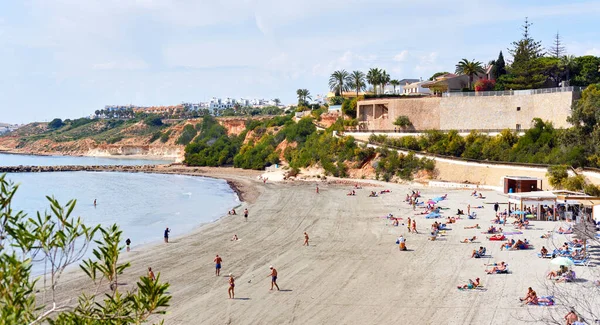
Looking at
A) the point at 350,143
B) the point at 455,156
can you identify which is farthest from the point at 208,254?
the point at 350,143

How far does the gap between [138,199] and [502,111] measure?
2865 cm

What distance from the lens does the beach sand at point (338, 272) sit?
49.6 feet

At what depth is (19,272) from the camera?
17.7 feet

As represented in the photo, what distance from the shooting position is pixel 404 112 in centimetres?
5053

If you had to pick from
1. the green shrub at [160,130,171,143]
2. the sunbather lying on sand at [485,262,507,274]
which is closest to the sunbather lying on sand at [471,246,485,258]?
the sunbather lying on sand at [485,262,507,274]

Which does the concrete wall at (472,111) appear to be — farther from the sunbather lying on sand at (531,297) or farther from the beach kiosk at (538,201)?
the sunbather lying on sand at (531,297)

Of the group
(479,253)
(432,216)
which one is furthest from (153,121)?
(479,253)

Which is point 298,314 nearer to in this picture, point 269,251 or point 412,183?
point 269,251

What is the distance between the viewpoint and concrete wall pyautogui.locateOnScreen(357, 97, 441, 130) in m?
48.7

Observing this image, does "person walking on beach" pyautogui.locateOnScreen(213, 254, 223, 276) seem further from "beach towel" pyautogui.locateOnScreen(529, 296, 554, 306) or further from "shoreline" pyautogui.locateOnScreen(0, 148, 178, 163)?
"shoreline" pyautogui.locateOnScreen(0, 148, 178, 163)

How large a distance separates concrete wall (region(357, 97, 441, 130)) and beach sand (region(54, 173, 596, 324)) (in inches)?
676

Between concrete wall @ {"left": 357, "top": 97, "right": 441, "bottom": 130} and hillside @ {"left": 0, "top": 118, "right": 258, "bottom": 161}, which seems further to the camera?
hillside @ {"left": 0, "top": 118, "right": 258, "bottom": 161}

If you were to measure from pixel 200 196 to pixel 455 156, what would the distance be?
64.6 ft

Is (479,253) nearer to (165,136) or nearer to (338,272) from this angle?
(338,272)
